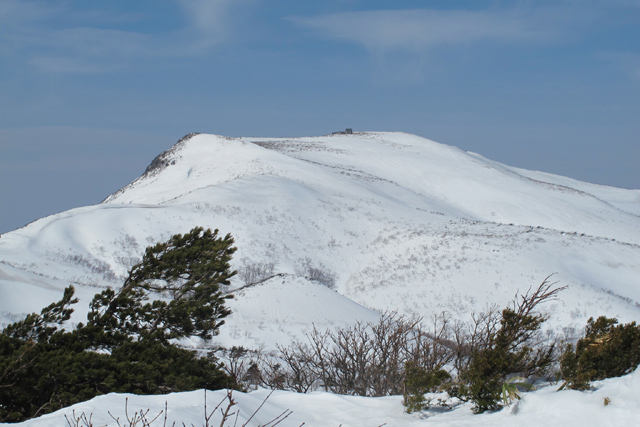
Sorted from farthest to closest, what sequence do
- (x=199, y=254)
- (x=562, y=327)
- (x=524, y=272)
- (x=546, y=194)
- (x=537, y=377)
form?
(x=546, y=194), (x=524, y=272), (x=562, y=327), (x=199, y=254), (x=537, y=377)

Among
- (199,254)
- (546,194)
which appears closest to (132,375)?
(199,254)

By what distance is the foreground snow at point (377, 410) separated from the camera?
4863mm

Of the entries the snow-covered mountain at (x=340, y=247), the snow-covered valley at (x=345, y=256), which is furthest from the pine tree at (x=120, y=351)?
the snow-covered mountain at (x=340, y=247)

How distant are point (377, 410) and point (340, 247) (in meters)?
33.5

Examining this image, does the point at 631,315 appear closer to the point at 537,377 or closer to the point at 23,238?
the point at 537,377

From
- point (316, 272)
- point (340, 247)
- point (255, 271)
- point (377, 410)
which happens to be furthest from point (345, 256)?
point (377, 410)

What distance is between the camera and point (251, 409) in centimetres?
562

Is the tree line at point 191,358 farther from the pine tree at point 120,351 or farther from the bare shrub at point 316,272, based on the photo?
the bare shrub at point 316,272

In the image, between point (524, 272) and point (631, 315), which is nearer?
point (631, 315)

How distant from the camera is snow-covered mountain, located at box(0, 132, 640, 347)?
2523cm

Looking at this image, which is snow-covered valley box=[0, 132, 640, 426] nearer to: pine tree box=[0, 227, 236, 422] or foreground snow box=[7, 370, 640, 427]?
foreground snow box=[7, 370, 640, 427]

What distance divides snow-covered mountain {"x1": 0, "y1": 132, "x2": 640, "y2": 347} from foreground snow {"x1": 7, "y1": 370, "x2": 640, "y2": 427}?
49.2ft

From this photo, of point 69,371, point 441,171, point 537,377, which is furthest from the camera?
point 441,171

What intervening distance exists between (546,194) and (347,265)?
37.0m
